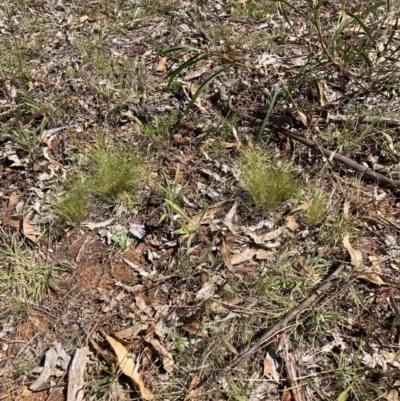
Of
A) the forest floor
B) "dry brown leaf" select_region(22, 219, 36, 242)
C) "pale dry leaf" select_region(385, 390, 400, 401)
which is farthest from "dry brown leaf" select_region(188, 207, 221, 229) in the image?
"pale dry leaf" select_region(385, 390, 400, 401)

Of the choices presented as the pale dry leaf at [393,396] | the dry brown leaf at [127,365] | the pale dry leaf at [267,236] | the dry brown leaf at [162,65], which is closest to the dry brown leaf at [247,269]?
the pale dry leaf at [267,236]

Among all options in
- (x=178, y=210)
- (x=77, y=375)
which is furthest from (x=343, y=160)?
(x=77, y=375)

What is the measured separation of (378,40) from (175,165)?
1.66 meters

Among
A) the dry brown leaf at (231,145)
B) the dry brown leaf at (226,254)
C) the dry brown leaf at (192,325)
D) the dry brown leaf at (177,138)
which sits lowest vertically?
the dry brown leaf at (192,325)

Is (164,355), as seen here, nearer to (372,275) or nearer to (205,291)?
(205,291)

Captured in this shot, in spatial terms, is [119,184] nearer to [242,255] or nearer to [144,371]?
[242,255]

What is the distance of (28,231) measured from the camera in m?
2.42

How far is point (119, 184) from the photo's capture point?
2.47m

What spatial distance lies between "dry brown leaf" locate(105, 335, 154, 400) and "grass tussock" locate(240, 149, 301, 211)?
96 centimetres

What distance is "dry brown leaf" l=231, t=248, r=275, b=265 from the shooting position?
2.25 meters

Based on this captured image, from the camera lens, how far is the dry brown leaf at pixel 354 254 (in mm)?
2141

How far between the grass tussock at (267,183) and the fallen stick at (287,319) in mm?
463

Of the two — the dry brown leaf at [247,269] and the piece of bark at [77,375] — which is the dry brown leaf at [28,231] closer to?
the piece of bark at [77,375]

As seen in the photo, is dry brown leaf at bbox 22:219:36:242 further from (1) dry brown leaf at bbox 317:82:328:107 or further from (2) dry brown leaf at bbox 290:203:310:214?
(1) dry brown leaf at bbox 317:82:328:107
